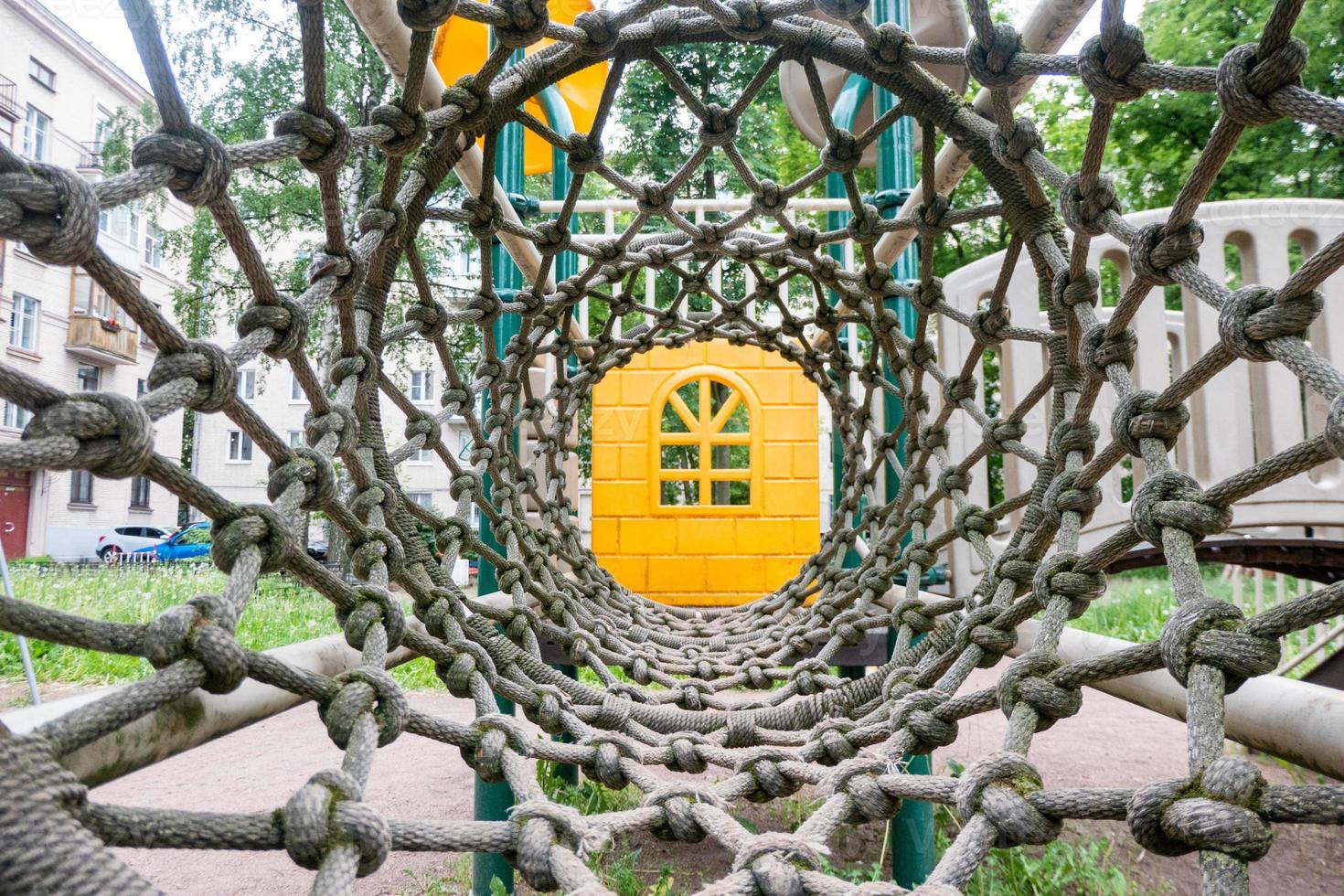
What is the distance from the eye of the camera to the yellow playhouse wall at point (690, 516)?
7.59 feet

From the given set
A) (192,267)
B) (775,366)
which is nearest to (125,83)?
(192,267)

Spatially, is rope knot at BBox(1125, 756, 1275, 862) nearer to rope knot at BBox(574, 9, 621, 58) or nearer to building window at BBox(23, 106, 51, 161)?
rope knot at BBox(574, 9, 621, 58)

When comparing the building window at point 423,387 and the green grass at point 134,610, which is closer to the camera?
the green grass at point 134,610

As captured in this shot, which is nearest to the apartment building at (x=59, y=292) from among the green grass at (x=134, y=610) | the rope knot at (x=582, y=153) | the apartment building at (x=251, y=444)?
the apartment building at (x=251, y=444)

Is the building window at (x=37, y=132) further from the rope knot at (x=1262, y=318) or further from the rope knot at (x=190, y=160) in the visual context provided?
the rope knot at (x=1262, y=318)

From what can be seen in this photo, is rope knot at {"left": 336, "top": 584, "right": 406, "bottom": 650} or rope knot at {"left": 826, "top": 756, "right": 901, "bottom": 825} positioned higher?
Result: rope knot at {"left": 336, "top": 584, "right": 406, "bottom": 650}

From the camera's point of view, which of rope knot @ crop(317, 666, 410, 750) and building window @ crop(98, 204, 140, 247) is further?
building window @ crop(98, 204, 140, 247)

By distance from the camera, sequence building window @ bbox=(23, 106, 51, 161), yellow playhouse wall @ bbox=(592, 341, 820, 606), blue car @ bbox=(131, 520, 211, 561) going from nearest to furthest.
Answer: yellow playhouse wall @ bbox=(592, 341, 820, 606) < building window @ bbox=(23, 106, 51, 161) < blue car @ bbox=(131, 520, 211, 561)

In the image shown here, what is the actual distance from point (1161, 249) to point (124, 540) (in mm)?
13082

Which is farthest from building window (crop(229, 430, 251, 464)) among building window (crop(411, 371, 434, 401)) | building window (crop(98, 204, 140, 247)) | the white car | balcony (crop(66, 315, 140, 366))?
building window (crop(98, 204, 140, 247))

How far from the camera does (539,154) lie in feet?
9.25

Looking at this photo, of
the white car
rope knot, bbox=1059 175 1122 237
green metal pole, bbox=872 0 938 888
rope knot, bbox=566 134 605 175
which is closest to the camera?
rope knot, bbox=1059 175 1122 237

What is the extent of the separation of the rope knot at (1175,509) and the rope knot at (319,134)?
505 millimetres

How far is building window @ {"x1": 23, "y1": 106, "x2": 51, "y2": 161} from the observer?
382 inches
